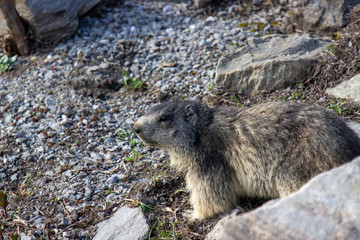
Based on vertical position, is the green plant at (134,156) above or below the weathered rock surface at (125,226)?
above

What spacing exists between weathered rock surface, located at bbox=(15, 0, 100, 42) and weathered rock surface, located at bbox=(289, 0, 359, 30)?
5454 mm

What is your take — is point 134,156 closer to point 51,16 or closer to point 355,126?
point 355,126

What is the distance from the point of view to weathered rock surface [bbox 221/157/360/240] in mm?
3443

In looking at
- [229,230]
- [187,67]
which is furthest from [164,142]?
[187,67]

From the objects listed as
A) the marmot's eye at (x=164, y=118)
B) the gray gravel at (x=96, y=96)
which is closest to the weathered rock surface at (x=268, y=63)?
the gray gravel at (x=96, y=96)

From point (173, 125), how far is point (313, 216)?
3.26 metres

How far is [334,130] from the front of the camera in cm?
545

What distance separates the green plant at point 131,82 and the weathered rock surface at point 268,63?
1818 millimetres

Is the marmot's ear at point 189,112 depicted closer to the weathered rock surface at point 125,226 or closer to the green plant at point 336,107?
the weathered rock surface at point 125,226

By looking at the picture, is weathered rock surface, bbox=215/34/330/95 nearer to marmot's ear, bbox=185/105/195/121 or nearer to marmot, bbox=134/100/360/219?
marmot, bbox=134/100/360/219

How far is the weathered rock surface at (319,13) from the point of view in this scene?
30.5 feet

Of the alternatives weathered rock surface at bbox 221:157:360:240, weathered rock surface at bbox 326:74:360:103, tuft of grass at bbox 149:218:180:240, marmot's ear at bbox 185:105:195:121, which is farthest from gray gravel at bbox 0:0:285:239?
weathered rock surface at bbox 221:157:360:240

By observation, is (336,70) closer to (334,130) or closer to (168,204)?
(334,130)

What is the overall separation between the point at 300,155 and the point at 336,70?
3.51 meters
